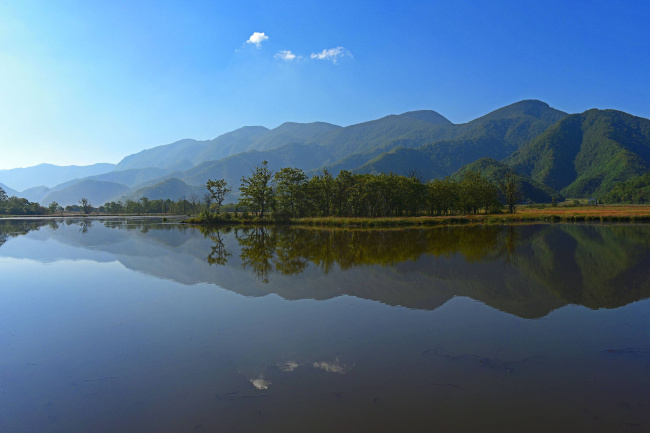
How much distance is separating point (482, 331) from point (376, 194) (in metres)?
48.8

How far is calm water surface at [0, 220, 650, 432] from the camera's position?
4.93 m

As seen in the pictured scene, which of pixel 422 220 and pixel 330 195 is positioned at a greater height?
pixel 330 195

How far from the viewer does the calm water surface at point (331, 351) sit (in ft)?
16.2

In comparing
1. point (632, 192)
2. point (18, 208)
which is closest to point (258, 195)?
point (18, 208)

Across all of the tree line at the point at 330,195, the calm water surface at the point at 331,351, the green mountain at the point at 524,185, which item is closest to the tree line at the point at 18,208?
the tree line at the point at 330,195

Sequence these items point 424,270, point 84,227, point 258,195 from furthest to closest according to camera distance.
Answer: point 258,195 < point 84,227 < point 424,270

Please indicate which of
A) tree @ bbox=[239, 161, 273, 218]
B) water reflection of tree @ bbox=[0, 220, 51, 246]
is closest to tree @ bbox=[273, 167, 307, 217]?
tree @ bbox=[239, 161, 273, 218]

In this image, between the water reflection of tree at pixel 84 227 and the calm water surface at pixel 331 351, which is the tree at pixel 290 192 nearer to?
the water reflection of tree at pixel 84 227

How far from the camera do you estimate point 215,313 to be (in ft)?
32.0

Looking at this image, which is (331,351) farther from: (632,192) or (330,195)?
(632,192)

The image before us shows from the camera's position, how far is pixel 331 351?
7.04 m

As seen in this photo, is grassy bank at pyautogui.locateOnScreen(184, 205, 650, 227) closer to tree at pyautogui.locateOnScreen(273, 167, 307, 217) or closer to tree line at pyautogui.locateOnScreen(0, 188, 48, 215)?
tree at pyautogui.locateOnScreen(273, 167, 307, 217)

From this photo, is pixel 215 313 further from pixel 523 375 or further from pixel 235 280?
pixel 523 375

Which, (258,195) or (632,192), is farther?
(632,192)
